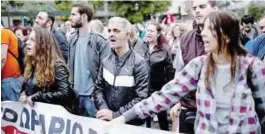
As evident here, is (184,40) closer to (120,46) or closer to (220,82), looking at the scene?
(120,46)

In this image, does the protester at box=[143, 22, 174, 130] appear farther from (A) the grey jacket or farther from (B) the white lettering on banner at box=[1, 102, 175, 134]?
(B) the white lettering on banner at box=[1, 102, 175, 134]

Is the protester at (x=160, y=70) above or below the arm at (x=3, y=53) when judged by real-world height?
below

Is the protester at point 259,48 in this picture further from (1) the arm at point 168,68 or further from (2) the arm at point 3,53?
(1) the arm at point 168,68

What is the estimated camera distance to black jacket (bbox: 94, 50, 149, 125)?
4305 millimetres

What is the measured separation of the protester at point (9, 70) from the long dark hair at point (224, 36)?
2.69 meters

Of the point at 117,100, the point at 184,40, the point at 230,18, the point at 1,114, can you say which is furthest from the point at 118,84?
the point at 230,18

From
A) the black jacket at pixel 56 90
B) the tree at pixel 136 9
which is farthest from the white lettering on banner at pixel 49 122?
the tree at pixel 136 9

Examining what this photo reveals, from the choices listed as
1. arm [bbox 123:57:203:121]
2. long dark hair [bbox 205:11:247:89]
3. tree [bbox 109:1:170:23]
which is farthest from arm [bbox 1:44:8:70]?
tree [bbox 109:1:170:23]

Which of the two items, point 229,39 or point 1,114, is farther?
point 1,114

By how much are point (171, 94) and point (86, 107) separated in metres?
2.40

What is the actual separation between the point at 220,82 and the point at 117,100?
53.0 inches

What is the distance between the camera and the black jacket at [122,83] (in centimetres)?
430

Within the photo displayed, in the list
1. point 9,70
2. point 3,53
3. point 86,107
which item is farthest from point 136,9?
point 3,53

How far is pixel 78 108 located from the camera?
5555 millimetres
